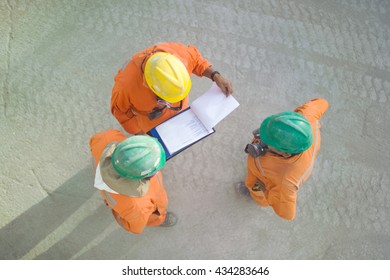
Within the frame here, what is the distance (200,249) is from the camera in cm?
420

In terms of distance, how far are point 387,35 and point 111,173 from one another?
486 cm

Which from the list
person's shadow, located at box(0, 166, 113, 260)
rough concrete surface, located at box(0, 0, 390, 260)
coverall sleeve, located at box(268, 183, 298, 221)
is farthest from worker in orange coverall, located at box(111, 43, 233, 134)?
person's shadow, located at box(0, 166, 113, 260)

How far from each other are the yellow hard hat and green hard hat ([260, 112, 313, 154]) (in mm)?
879

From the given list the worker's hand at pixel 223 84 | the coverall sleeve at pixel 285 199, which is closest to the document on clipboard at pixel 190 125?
the worker's hand at pixel 223 84

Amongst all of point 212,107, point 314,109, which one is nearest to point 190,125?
point 212,107

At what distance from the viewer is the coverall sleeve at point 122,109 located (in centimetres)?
323

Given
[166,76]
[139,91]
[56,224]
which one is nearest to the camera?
[166,76]

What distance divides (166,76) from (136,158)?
803 mm

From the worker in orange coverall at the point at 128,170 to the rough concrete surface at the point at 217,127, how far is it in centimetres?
144

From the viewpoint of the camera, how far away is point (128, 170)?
2506mm

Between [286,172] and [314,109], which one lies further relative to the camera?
[314,109]

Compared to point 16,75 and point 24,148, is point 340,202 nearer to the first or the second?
point 24,148

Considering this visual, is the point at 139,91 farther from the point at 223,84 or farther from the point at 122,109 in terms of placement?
the point at 223,84

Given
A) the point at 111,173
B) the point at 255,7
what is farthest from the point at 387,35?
the point at 111,173
